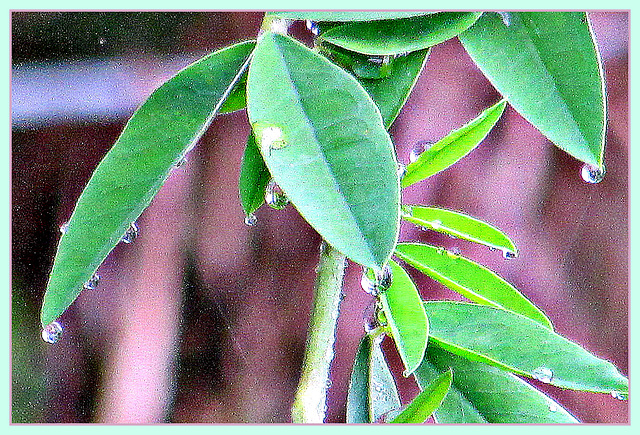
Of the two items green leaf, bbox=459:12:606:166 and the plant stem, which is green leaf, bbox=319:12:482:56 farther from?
the plant stem

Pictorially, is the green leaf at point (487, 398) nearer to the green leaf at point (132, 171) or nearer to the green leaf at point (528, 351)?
the green leaf at point (528, 351)

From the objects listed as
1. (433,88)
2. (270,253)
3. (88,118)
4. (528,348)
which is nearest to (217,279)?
(270,253)

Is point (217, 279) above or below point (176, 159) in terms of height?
below

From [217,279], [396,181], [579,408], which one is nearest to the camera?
[396,181]

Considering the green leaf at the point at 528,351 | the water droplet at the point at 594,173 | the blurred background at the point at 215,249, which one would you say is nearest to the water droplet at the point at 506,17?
the water droplet at the point at 594,173

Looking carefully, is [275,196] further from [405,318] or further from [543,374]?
[543,374]

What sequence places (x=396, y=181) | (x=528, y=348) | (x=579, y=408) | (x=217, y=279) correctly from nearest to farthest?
(x=396, y=181)
(x=528, y=348)
(x=579, y=408)
(x=217, y=279)

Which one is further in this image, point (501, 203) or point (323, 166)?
point (501, 203)

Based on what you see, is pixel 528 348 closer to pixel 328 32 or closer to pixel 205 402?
pixel 328 32
